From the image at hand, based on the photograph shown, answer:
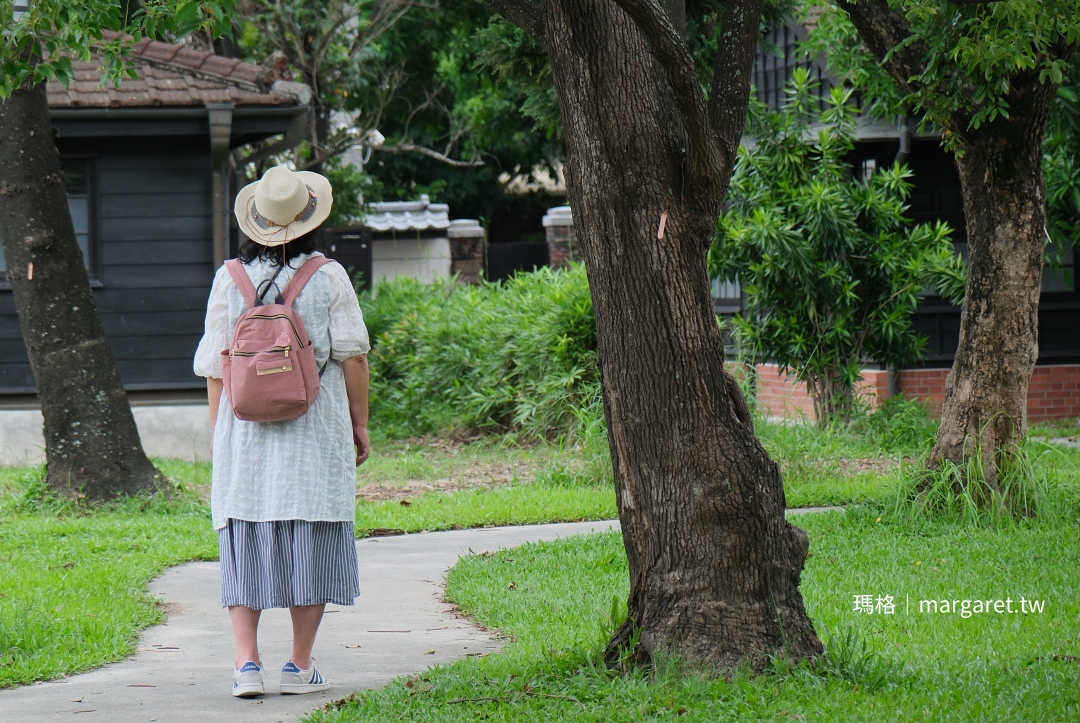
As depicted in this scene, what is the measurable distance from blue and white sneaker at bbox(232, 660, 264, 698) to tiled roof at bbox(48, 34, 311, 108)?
902 cm

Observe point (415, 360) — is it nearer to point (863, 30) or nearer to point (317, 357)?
point (863, 30)

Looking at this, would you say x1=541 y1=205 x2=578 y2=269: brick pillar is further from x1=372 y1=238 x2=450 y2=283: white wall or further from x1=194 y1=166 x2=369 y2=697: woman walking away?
x1=194 y1=166 x2=369 y2=697: woman walking away

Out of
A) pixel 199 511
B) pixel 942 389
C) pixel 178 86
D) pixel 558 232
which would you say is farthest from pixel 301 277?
pixel 558 232

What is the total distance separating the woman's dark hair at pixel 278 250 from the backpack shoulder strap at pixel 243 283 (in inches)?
2.6

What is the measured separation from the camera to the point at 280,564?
4527 millimetres

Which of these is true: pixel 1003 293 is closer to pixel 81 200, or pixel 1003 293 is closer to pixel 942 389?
pixel 942 389

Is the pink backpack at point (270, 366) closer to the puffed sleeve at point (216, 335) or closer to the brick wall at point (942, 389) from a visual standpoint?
the puffed sleeve at point (216, 335)

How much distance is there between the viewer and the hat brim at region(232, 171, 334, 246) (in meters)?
4.68

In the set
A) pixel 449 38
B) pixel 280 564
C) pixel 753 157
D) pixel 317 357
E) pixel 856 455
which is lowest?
pixel 856 455

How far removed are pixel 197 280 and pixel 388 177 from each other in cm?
1922

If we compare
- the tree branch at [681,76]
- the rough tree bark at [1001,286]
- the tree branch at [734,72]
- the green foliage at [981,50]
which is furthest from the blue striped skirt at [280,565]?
the rough tree bark at [1001,286]

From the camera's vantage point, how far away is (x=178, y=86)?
12.8 m

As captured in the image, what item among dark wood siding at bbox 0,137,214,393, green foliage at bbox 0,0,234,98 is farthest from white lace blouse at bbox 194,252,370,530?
dark wood siding at bbox 0,137,214,393

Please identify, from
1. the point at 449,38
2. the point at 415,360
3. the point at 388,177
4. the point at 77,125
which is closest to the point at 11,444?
the point at 77,125
